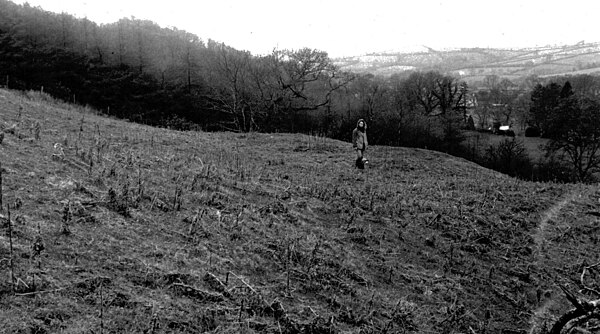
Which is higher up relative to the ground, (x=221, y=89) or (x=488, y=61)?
(x=488, y=61)

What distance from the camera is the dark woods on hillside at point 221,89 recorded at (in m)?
40.4

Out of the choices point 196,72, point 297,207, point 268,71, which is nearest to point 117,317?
point 297,207

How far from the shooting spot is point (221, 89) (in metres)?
46.0

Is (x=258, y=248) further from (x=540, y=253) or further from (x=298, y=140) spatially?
(x=298, y=140)

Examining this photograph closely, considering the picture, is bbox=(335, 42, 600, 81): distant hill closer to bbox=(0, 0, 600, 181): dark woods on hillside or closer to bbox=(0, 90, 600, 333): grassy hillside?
bbox=(0, 0, 600, 181): dark woods on hillside

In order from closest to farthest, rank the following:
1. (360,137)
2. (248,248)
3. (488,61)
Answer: (248,248), (360,137), (488,61)

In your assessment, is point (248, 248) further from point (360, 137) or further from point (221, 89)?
point (221, 89)

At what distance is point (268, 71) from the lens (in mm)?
41938

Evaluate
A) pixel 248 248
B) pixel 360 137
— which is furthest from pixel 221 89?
pixel 248 248

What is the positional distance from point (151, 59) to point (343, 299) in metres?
51.7

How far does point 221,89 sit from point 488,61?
140731mm

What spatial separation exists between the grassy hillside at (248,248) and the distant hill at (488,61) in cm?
12162

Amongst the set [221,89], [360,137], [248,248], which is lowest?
[248,248]

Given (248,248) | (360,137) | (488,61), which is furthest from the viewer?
(488,61)
